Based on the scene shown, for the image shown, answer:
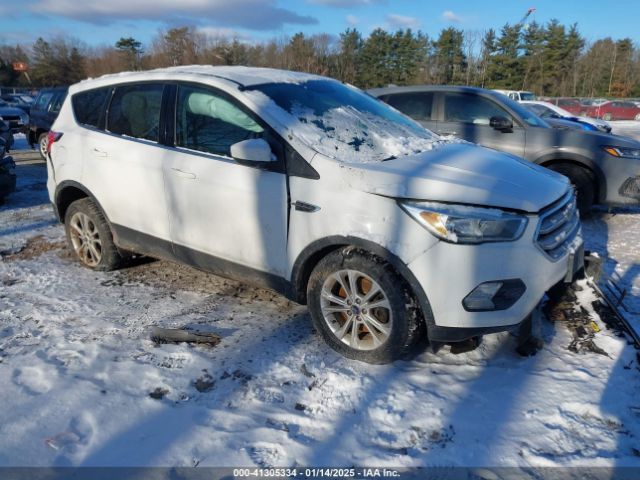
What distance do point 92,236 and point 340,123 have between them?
8.64ft

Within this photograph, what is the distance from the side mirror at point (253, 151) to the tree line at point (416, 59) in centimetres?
3949

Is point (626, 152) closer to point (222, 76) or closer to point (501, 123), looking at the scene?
point (501, 123)

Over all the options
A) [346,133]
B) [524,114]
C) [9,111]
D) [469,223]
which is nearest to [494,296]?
[469,223]

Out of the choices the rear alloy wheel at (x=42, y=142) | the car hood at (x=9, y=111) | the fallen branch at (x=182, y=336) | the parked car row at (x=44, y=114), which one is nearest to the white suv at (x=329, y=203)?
the fallen branch at (x=182, y=336)

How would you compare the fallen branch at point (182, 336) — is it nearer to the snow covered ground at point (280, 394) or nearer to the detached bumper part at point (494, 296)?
the snow covered ground at point (280, 394)

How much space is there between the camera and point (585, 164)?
20.0 ft

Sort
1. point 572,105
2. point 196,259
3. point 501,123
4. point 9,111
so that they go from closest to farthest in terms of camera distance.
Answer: point 196,259 → point 501,123 → point 9,111 → point 572,105

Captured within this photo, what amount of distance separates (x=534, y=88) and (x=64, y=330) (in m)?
54.0

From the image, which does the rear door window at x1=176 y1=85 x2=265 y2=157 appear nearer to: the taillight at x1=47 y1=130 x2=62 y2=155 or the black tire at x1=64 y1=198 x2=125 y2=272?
the black tire at x1=64 y1=198 x2=125 y2=272

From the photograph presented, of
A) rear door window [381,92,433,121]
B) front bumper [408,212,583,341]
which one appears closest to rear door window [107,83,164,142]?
front bumper [408,212,583,341]

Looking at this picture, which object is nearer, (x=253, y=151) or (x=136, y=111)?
(x=253, y=151)

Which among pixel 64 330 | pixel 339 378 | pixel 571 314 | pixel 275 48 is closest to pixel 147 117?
pixel 64 330

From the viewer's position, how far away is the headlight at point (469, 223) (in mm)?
2596

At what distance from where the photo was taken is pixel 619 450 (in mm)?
2291
